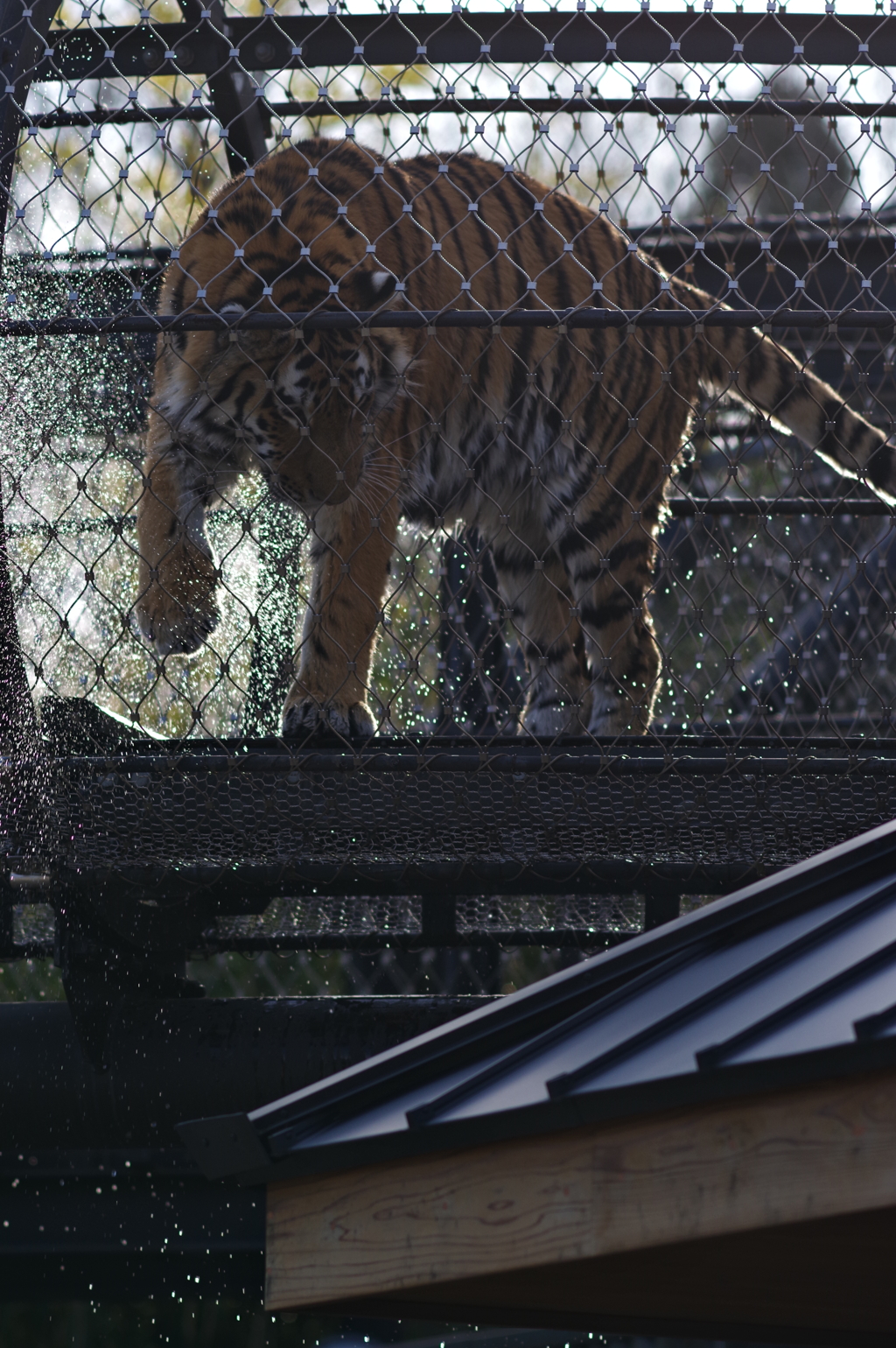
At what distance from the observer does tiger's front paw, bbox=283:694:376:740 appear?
99.9 inches

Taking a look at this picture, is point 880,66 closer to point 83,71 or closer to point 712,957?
point 83,71

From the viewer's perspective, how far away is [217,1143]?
143 centimetres

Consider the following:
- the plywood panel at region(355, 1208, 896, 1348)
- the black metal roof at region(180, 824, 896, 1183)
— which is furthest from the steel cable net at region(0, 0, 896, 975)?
the plywood panel at region(355, 1208, 896, 1348)

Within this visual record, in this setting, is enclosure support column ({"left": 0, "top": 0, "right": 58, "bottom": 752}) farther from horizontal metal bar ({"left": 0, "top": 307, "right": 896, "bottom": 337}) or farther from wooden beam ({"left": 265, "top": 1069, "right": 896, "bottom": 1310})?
wooden beam ({"left": 265, "top": 1069, "right": 896, "bottom": 1310})

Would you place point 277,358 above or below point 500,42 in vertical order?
below

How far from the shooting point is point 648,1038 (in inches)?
51.5

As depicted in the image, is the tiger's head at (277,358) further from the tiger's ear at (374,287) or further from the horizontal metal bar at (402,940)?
the horizontal metal bar at (402,940)

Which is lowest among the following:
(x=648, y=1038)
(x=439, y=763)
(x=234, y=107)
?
(x=648, y=1038)

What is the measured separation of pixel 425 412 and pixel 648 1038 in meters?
1.92

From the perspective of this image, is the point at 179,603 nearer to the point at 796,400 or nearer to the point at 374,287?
the point at 374,287

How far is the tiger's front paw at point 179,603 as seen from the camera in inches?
103

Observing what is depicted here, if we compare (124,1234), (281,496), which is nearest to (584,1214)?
(281,496)

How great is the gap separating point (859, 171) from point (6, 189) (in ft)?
4.69

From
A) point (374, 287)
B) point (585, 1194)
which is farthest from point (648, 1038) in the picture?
point (374, 287)
